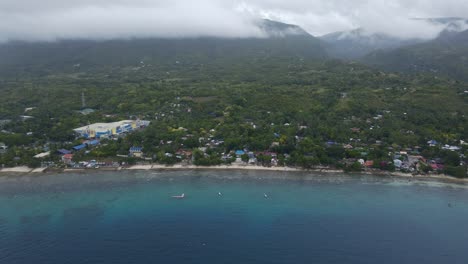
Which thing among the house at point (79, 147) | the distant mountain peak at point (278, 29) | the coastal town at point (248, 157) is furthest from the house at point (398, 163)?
the distant mountain peak at point (278, 29)

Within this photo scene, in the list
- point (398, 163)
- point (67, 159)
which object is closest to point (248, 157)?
point (398, 163)

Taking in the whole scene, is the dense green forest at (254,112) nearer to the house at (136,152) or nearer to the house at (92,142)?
the house at (136,152)

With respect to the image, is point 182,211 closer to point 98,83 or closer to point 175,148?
point 175,148

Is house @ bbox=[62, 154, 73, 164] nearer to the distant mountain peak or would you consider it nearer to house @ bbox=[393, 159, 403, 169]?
house @ bbox=[393, 159, 403, 169]

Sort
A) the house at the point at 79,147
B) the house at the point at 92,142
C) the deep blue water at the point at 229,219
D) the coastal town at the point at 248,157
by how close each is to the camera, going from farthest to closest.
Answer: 1. the house at the point at 92,142
2. the house at the point at 79,147
3. the coastal town at the point at 248,157
4. the deep blue water at the point at 229,219

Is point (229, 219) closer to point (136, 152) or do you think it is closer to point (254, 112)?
point (136, 152)

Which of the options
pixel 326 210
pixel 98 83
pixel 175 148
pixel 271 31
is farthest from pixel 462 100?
pixel 271 31
